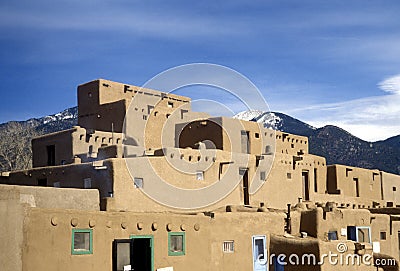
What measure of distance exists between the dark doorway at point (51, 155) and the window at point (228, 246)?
12.3 metres

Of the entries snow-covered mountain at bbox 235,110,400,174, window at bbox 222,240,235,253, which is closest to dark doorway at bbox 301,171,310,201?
window at bbox 222,240,235,253

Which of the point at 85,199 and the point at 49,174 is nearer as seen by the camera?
the point at 85,199

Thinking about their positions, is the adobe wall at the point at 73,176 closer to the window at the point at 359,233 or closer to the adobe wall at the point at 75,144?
the adobe wall at the point at 75,144

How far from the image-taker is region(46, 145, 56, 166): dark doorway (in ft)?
95.8

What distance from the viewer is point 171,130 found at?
33281mm

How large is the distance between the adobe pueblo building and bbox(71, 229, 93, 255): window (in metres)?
0.03

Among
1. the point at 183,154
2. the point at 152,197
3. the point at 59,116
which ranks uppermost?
the point at 59,116

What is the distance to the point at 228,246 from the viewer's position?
67.6 ft

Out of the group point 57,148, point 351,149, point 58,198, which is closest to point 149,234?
point 58,198

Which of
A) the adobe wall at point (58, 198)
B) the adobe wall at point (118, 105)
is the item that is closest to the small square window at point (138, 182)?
the adobe wall at point (58, 198)

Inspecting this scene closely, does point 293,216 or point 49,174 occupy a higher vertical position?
point 49,174

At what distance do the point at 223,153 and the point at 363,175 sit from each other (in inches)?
756

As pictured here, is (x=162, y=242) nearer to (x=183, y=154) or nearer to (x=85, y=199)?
(x=85, y=199)

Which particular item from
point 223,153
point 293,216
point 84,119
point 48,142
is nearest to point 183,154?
point 223,153
